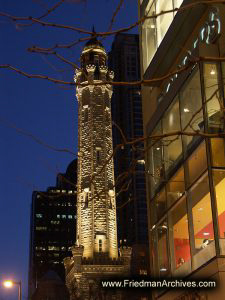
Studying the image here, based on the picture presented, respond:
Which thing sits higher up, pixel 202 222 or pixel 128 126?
pixel 128 126

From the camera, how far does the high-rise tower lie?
5778 cm

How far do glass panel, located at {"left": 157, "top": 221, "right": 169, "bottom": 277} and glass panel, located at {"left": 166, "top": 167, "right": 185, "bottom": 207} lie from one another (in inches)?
40.9

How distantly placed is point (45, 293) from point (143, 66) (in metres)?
69.9

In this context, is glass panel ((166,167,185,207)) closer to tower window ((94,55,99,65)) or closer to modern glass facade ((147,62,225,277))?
modern glass facade ((147,62,225,277))

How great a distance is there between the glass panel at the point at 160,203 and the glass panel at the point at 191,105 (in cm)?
254

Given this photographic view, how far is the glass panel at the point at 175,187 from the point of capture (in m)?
18.5

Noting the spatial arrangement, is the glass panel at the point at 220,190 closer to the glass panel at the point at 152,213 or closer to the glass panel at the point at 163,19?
the glass panel at the point at 152,213

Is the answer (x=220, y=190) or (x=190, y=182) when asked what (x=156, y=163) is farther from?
(x=220, y=190)

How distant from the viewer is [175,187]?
19.0 m

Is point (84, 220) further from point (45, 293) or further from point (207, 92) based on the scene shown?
point (207, 92)

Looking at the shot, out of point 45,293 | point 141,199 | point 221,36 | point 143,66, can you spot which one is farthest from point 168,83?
point 141,199

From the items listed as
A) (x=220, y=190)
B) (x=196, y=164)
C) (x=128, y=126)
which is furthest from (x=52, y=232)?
(x=220, y=190)

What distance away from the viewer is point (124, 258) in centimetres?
5947

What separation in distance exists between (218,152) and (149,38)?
841 cm
